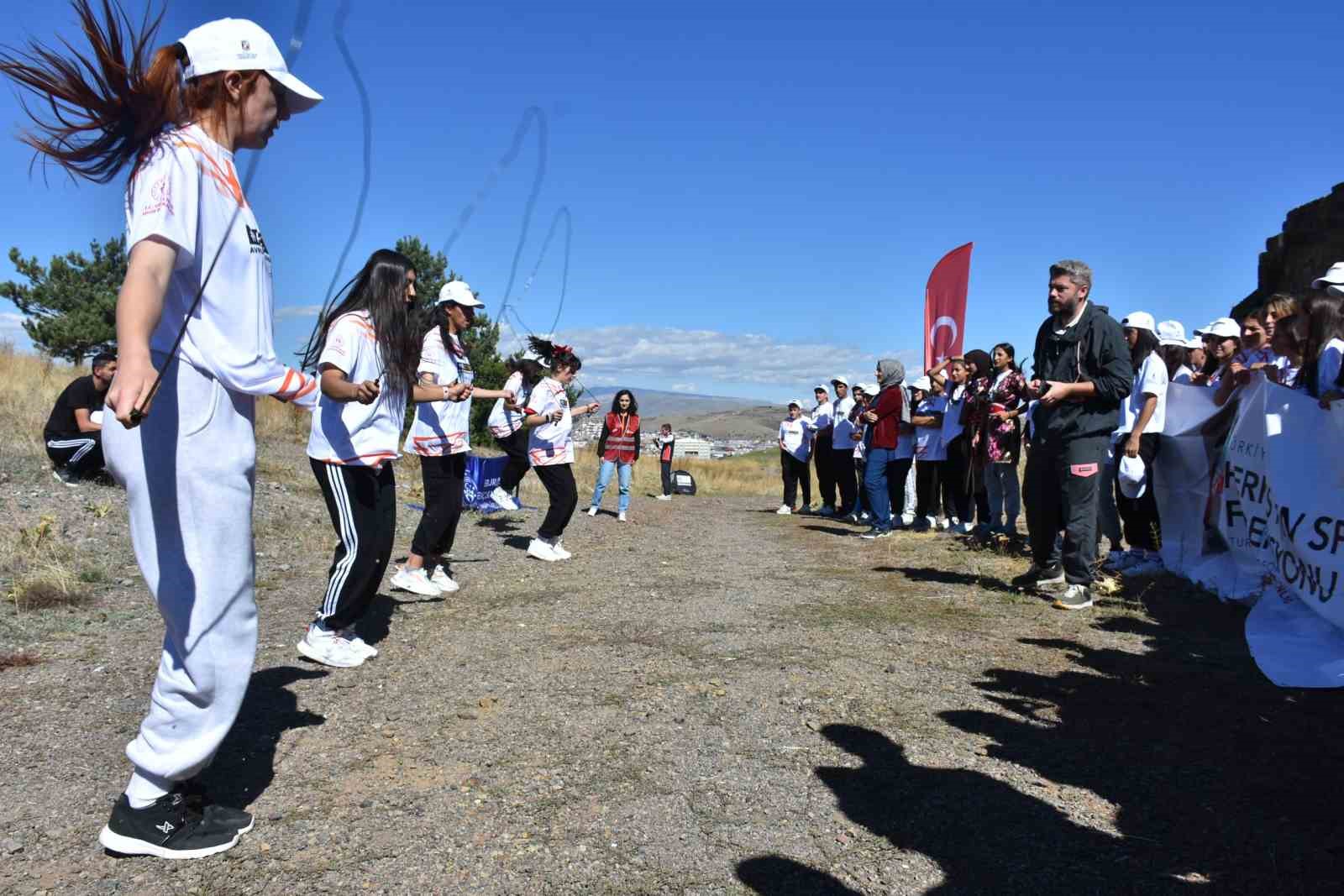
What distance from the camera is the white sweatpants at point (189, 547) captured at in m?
2.54

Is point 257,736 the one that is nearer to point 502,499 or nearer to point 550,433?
point 550,433

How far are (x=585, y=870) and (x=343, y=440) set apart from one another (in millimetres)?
2708

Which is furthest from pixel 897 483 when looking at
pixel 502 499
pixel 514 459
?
pixel 502 499

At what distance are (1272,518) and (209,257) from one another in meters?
5.05

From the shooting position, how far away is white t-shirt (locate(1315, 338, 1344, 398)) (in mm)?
4418

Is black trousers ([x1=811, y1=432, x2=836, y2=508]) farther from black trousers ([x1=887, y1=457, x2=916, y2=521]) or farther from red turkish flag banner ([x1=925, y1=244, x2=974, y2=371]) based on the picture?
red turkish flag banner ([x1=925, y1=244, x2=974, y2=371])

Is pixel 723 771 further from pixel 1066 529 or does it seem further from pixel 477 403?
pixel 477 403

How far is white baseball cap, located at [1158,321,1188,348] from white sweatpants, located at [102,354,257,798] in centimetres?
856

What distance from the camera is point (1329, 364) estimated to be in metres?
4.50

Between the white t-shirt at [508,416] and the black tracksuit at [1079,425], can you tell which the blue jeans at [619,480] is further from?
the black tracksuit at [1079,425]

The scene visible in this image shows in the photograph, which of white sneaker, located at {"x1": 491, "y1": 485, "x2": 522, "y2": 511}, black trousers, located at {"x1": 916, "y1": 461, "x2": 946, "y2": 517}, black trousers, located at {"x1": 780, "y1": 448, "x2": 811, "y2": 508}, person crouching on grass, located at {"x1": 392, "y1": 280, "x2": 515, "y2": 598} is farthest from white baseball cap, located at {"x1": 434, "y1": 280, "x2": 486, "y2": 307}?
black trousers, located at {"x1": 780, "y1": 448, "x2": 811, "y2": 508}

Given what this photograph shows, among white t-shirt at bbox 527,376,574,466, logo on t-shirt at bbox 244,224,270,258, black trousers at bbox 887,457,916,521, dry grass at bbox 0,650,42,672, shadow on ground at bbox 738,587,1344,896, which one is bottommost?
shadow on ground at bbox 738,587,1344,896

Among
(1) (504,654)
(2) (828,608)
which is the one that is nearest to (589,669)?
(1) (504,654)

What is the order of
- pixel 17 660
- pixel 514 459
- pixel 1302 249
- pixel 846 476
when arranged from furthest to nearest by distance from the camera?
1. pixel 1302 249
2. pixel 846 476
3. pixel 514 459
4. pixel 17 660
